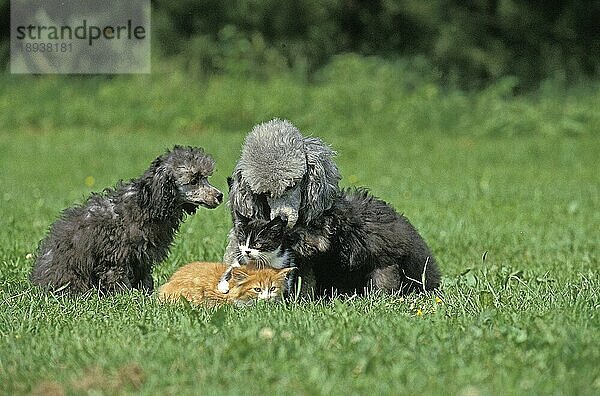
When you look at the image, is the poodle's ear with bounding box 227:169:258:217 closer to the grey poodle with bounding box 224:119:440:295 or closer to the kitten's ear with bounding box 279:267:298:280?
the grey poodle with bounding box 224:119:440:295

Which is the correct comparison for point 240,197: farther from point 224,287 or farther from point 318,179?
point 224,287

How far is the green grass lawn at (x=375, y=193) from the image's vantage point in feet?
15.5

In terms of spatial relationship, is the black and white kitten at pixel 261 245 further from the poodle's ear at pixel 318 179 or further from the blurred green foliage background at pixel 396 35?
the blurred green foliage background at pixel 396 35

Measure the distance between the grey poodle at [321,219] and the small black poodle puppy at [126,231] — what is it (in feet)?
2.18

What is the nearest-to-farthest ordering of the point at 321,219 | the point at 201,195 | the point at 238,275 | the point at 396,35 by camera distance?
the point at 238,275 < the point at 321,219 < the point at 201,195 < the point at 396,35

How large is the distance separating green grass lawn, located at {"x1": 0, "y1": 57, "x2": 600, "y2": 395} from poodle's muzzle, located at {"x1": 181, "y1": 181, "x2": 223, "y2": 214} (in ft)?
2.55

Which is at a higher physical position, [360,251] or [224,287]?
[360,251]

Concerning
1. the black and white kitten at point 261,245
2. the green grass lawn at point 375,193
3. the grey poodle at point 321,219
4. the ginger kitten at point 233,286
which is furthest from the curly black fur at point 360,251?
the green grass lawn at point 375,193

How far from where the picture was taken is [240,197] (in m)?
7.04

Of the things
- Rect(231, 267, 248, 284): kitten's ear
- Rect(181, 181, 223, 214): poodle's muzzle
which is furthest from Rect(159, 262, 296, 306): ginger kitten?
Rect(181, 181, 223, 214): poodle's muzzle

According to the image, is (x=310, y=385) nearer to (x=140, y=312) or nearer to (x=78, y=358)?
(x=78, y=358)

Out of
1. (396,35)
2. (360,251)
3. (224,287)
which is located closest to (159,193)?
(224,287)

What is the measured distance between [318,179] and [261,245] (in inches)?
23.7

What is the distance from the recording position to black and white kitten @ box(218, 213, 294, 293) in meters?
6.71
